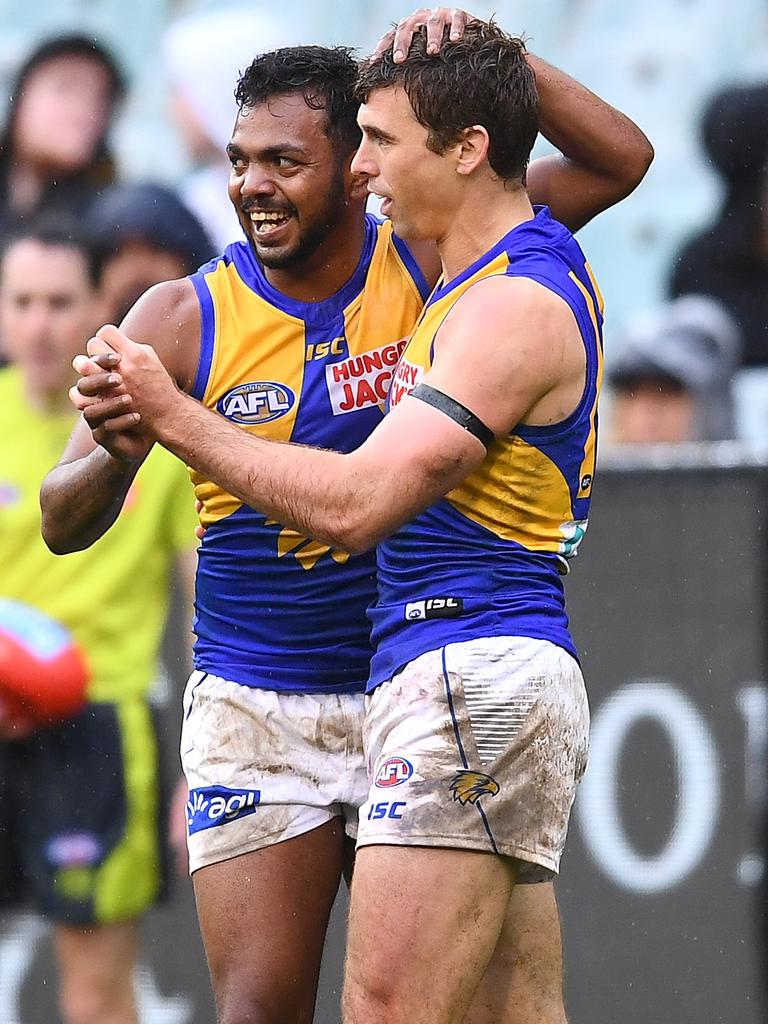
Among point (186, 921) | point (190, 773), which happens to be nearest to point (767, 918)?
point (186, 921)

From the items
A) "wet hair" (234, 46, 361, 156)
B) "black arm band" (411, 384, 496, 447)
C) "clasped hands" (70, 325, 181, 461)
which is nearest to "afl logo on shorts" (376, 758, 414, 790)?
"black arm band" (411, 384, 496, 447)

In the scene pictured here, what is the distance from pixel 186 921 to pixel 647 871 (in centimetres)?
139

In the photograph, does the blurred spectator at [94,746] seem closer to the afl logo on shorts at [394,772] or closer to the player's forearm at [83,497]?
the player's forearm at [83,497]

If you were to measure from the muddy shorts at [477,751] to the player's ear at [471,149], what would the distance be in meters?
0.90

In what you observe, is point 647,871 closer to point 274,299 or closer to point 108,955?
point 108,955

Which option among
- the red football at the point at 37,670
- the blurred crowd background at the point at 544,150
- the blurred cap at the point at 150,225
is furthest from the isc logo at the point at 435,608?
the blurred cap at the point at 150,225

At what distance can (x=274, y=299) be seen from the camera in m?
3.68

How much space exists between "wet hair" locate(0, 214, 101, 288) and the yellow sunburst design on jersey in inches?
106

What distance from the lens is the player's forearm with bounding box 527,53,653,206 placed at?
11.9 ft

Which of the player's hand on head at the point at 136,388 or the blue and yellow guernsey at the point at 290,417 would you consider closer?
the player's hand on head at the point at 136,388

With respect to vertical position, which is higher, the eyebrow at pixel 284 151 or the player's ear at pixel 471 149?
the eyebrow at pixel 284 151

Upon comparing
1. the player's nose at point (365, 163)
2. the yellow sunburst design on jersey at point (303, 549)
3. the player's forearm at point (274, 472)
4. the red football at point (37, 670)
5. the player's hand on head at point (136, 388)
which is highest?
the player's nose at point (365, 163)

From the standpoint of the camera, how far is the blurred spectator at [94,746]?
5223 mm

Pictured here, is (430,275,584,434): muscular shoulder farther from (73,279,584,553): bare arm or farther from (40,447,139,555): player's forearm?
(40,447,139,555): player's forearm
